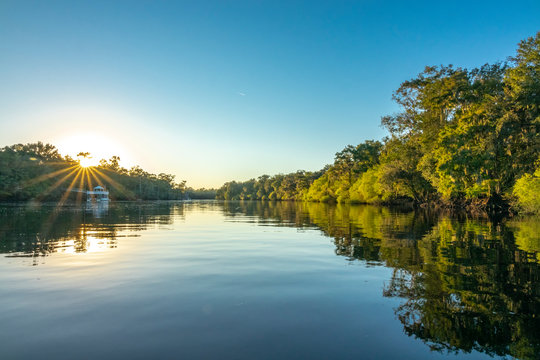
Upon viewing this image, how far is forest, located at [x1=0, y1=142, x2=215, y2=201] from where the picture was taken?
71.7 metres

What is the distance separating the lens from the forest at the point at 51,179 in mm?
71688

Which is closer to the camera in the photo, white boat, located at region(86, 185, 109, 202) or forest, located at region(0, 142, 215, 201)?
forest, located at region(0, 142, 215, 201)

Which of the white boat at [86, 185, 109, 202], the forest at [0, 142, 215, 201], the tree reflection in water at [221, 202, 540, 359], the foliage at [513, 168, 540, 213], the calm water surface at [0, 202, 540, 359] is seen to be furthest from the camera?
the white boat at [86, 185, 109, 202]

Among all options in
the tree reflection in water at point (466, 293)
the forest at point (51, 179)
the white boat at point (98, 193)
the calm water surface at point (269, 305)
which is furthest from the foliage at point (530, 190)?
the white boat at point (98, 193)

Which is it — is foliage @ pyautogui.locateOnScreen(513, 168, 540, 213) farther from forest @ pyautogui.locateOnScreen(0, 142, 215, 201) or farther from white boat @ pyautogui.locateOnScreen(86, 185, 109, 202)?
white boat @ pyautogui.locateOnScreen(86, 185, 109, 202)

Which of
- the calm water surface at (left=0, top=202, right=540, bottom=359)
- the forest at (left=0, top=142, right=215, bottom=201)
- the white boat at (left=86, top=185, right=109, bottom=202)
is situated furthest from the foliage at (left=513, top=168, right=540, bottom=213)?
the white boat at (left=86, top=185, right=109, bottom=202)

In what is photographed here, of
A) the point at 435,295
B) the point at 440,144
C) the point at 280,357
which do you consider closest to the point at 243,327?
the point at 280,357

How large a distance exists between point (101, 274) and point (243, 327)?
17.7ft

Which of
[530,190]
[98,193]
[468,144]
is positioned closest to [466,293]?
[530,190]

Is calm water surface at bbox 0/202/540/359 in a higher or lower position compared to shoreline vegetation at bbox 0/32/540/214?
lower

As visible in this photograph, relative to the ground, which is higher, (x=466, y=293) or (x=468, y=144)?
(x=468, y=144)

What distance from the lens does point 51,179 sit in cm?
8744

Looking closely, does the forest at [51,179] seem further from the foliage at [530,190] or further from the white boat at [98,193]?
the foliage at [530,190]

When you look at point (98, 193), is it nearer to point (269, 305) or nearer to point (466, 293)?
point (269, 305)
